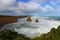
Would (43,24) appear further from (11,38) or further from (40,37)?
(11,38)

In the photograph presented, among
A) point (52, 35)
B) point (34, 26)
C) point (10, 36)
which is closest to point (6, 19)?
point (10, 36)

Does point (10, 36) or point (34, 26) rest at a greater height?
point (34, 26)

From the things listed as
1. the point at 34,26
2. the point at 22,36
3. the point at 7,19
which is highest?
the point at 7,19

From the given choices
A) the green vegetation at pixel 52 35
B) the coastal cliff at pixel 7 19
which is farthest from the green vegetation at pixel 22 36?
the coastal cliff at pixel 7 19

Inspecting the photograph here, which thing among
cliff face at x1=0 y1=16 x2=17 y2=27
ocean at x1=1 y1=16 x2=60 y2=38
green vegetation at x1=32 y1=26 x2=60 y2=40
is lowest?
green vegetation at x1=32 y1=26 x2=60 y2=40

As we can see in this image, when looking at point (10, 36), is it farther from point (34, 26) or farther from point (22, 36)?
point (34, 26)

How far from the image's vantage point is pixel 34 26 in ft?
5.91

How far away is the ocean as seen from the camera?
1.78 meters

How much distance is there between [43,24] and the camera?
181 centimetres

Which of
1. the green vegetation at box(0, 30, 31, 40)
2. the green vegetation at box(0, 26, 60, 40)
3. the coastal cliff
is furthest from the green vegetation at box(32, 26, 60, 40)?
the coastal cliff

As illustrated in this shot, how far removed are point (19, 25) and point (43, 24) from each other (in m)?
0.31

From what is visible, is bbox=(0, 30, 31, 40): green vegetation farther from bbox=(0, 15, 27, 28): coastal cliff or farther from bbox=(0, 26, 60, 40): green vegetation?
bbox=(0, 15, 27, 28): coastal cliff

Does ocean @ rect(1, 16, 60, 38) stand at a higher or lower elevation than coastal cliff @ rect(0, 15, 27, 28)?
lower

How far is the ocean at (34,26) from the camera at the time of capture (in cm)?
178
